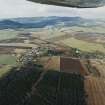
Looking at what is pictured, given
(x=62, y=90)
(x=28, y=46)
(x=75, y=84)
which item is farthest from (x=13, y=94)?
(x=28, y=46)

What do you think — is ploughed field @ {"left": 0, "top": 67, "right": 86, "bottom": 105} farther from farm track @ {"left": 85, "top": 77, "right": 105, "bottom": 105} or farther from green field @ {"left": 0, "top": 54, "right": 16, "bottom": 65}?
green field @ {"left": 0, "top": 54, "right": 16, "bottom": 65}

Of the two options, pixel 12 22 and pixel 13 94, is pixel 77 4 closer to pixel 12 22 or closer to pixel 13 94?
pixel 13 94

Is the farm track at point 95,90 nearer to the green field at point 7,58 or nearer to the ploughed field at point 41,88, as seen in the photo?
the ploughed field at point 41,88

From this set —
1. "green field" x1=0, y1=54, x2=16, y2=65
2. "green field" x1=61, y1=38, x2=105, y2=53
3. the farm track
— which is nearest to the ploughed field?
the farm track

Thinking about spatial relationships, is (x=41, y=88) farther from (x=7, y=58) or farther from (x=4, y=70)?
(x=7, y=58)

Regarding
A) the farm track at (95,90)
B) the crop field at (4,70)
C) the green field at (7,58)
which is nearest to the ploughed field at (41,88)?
the farm track at (95,90)

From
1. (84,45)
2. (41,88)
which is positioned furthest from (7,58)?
(84,45)
